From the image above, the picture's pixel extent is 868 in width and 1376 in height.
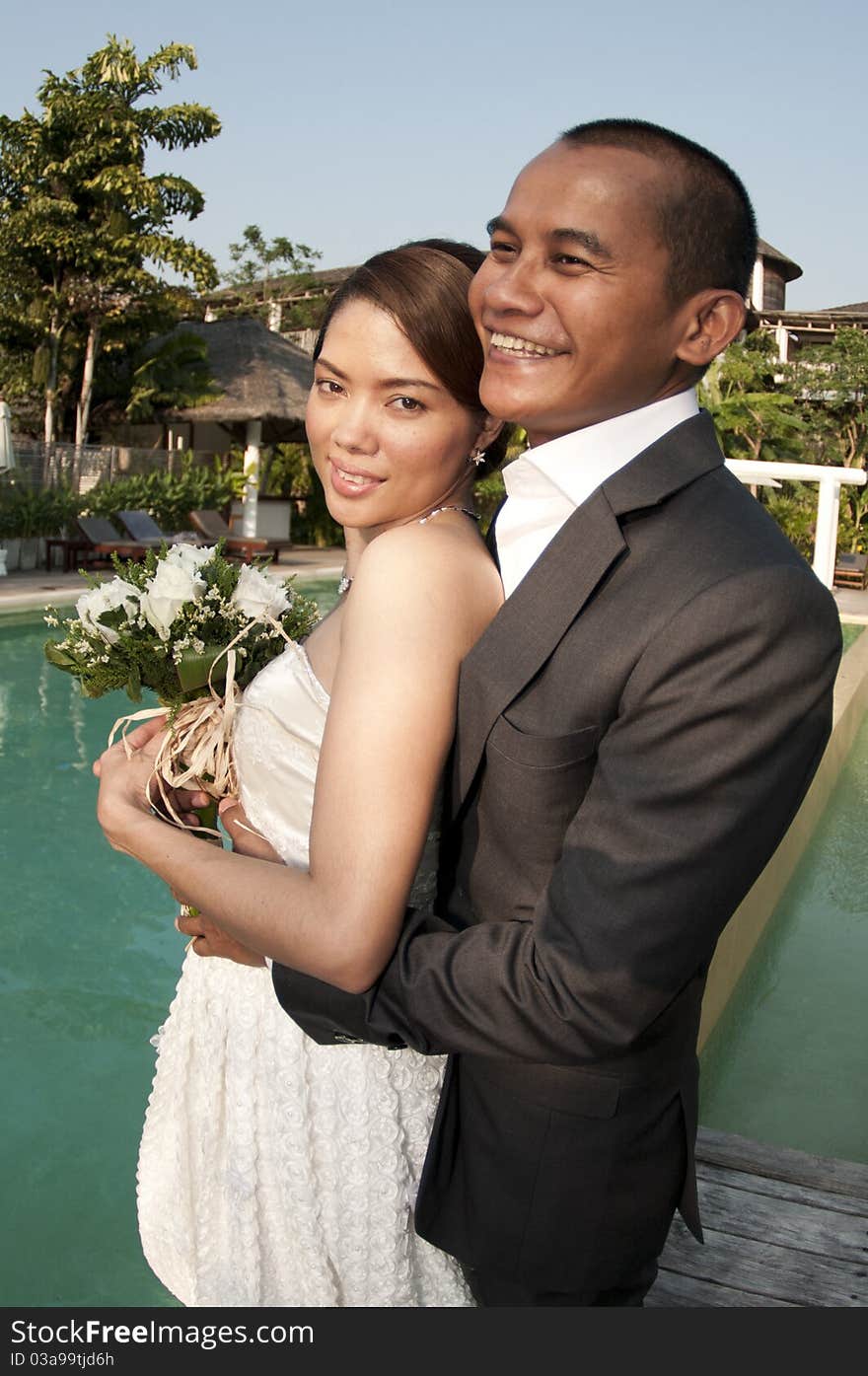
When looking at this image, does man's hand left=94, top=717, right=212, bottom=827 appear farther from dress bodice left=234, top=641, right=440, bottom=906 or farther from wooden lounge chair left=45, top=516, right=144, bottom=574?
wooden lounge chair left=45, top=516, right=144, bottom=574

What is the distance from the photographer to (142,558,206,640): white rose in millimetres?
2008

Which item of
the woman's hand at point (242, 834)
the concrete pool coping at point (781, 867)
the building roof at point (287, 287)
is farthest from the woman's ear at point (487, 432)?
the building roof at point (287, 287)

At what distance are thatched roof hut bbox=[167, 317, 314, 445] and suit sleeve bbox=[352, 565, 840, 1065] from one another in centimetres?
2197

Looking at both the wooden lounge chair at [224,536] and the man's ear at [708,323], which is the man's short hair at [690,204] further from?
the wooden lounge chair at [224,536]

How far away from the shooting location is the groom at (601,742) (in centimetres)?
119

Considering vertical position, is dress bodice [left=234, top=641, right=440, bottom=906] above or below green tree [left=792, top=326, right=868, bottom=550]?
below

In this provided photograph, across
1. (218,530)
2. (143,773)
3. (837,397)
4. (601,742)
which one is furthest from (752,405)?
(601,742)

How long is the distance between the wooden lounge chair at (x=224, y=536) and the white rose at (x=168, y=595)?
17007mm

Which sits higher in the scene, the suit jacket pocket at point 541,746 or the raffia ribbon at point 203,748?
the suit jacket pocket at point 541,746

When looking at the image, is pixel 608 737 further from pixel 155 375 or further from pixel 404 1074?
pixel 155 375

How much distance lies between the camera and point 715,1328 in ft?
4.84

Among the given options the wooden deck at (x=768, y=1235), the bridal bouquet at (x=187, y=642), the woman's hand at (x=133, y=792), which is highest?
the bridal bouquet at (x=187, y=642)

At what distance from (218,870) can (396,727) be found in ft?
1.09

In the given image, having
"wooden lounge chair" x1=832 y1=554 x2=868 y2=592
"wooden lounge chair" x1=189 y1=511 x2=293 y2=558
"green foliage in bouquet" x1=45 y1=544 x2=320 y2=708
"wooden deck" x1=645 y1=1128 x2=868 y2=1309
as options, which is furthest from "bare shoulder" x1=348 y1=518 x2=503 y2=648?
"wooden lounge chair" x1=832 y1=554 x2=868 y2=592
